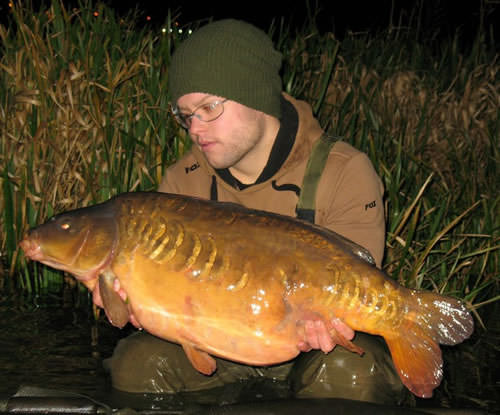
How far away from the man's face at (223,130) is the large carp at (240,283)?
1.02 ft

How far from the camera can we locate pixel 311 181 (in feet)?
7.69

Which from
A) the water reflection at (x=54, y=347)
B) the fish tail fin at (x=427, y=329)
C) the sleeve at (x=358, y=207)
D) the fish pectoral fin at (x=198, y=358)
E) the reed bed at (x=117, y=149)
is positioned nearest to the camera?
the fish tail fin at (x=427, y=329)

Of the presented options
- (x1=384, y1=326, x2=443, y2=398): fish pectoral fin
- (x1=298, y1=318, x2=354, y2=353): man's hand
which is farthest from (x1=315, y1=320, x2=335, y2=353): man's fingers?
(x1=384, y1=326, x2=443, y2=398): fish pectoral fin

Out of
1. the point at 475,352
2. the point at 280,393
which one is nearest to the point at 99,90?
the point at 280,393

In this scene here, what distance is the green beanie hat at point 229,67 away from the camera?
2.25m

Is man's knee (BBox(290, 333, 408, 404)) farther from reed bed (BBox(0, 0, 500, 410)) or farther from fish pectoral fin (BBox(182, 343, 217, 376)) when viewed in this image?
reed bed (BBox(0, 0, 500, 410))

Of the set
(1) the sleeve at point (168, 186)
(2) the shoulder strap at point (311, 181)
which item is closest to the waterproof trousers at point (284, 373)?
(2) the shoulder strap at point (311, 181)

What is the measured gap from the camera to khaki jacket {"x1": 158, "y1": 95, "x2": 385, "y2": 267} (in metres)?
2.29

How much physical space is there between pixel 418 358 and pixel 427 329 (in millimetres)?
81

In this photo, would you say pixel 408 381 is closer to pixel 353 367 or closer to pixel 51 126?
pixel 353 367

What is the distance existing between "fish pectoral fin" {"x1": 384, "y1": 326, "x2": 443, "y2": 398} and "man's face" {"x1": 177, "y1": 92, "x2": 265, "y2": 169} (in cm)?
79

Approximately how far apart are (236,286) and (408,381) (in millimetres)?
533

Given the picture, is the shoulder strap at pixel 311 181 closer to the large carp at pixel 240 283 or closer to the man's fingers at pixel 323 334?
the large carp at pixel 240 283

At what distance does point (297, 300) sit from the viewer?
1877mm
